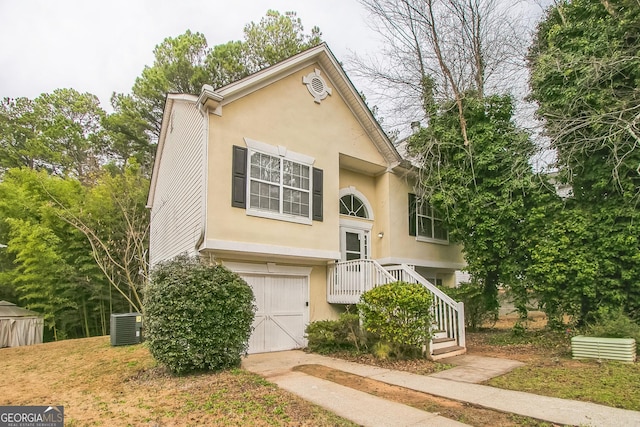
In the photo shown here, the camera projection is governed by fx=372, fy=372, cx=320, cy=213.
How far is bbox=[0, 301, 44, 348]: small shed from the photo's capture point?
43.8 feet

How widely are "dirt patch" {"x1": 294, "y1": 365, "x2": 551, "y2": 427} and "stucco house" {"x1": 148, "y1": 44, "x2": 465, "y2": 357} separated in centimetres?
271

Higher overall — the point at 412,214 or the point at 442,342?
the point at 412,214

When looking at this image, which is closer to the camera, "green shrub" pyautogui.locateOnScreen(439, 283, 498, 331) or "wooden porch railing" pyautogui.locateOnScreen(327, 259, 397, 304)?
"wooden porch railing" pyautogui.locateOnScreen(327, 259, 397, 304)

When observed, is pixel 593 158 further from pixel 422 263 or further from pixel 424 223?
pixel 422 263

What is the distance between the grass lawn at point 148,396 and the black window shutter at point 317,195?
14.8ft

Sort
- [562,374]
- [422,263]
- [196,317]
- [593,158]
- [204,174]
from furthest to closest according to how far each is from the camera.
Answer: [422,263] → [593,158] → [204,174] → [196,317] → [562,374]

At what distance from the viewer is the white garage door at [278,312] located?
9195mm

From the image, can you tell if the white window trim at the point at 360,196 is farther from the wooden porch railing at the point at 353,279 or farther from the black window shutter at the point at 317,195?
the wooden porch railing at the point at 353,279

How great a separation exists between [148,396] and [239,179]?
4.83 metres

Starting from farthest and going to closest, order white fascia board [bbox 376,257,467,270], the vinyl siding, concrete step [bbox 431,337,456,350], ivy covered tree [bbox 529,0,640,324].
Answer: white fascia board [bbox 376,257,467,270] → the vinyl siding → ivy covered tree [bbox 529,0,640,324] → concrete step [bbox 431,337,456,350]

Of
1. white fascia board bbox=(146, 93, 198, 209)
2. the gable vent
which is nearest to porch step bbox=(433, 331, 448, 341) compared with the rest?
the gable vent

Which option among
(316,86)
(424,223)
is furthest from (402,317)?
(316,86)

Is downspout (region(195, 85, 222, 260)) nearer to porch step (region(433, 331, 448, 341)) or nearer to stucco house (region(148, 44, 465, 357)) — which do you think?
stucco house (region(148, 44, 465, 357))

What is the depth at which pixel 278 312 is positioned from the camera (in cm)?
955
